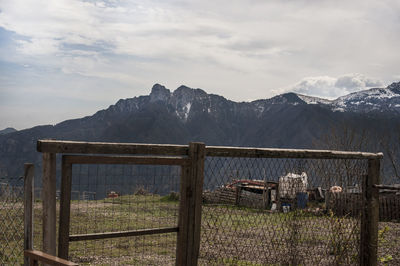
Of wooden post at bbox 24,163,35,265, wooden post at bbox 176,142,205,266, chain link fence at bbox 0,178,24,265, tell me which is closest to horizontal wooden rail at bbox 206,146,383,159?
wooden post at bbox 176,142,205,266

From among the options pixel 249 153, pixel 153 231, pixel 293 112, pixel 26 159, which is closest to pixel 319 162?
pixel 249 153

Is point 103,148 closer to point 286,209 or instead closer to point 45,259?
point 45,259

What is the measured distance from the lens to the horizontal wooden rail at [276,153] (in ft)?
14.7

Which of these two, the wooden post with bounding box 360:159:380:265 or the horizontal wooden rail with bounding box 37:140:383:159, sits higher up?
the horizontal wooden rail with bounding box 37:140:383:159

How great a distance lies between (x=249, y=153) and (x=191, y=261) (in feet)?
4.41

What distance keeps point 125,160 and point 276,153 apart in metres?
1.99

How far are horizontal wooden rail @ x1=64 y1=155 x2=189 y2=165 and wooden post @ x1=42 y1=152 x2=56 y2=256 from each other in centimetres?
14

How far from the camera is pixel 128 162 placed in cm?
388

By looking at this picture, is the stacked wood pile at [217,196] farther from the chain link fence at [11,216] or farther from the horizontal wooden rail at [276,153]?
the chain link fence at [11,216]

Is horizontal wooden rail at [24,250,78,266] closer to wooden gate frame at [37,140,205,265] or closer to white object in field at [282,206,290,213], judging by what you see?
wooden gate frame at [37,140,205,265]

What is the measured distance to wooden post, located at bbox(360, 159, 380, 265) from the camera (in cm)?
585

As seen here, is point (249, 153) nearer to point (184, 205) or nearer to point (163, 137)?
point (184, 205)

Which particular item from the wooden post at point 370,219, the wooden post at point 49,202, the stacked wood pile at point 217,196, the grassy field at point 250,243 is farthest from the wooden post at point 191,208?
the wooden post at point 370,219

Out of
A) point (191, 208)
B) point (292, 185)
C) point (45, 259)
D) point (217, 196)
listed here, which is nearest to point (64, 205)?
point (45, 259)
